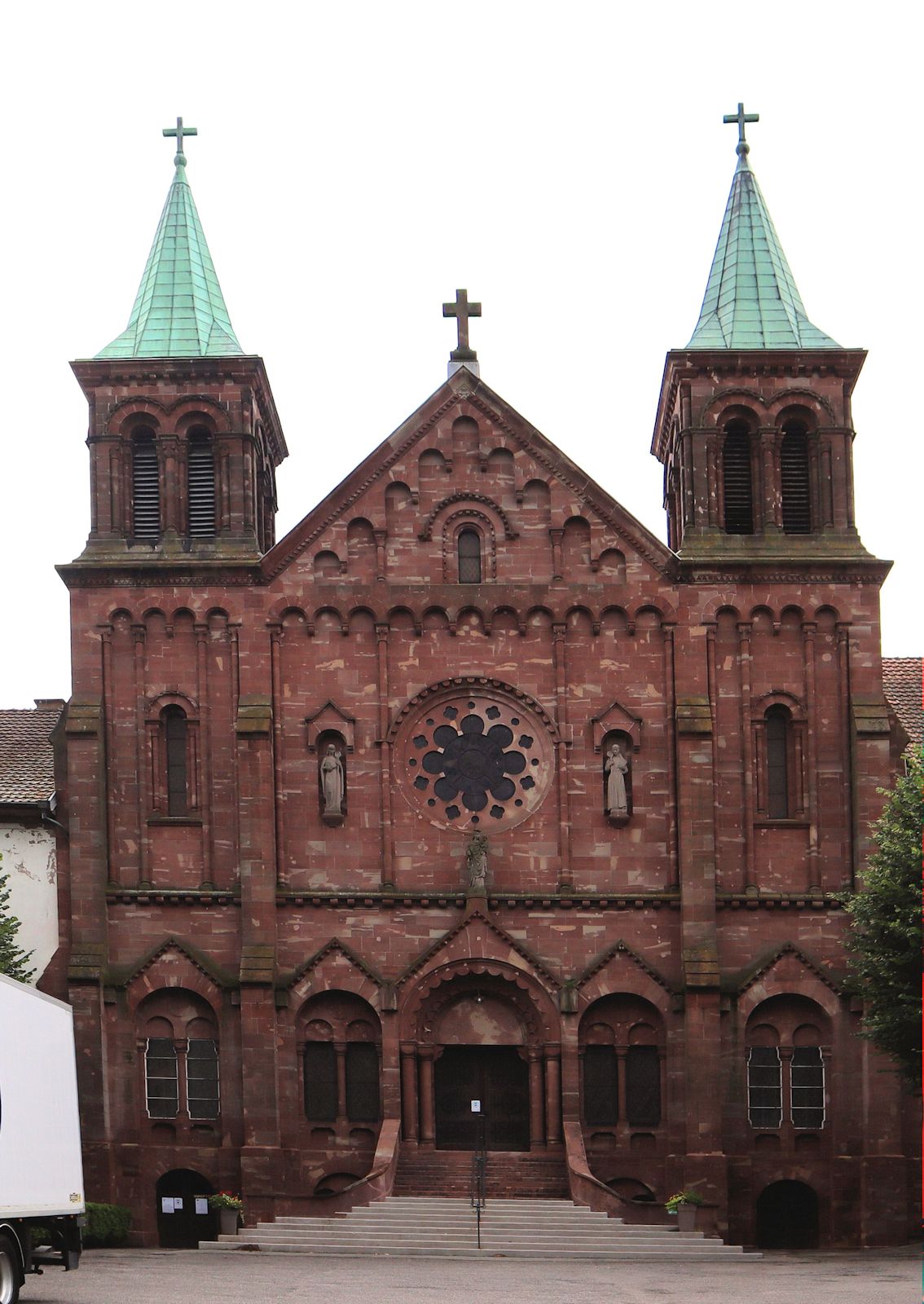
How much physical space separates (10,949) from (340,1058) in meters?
8.41

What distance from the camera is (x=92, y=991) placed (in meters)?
46.8

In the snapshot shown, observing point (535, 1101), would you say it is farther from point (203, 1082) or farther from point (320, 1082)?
point (203, 1082)

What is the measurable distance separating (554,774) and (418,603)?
5307 mm

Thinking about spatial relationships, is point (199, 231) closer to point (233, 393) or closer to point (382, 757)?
point (233, 393)

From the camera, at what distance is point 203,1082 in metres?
47.2

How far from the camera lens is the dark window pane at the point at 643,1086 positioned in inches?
1847

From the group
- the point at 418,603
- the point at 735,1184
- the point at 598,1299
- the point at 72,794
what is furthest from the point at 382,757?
the point at 598,1299

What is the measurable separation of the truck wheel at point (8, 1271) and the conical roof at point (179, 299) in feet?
85.7

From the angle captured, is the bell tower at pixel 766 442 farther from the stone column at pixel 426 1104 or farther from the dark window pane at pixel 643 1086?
the stone column at pixel 426 1104

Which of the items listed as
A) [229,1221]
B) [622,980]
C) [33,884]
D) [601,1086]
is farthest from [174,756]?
[601,1086]

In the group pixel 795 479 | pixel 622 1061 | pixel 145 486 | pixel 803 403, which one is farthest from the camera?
pixel 145 486

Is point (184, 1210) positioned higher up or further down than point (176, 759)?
further down

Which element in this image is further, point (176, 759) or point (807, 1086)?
point (176, 759)

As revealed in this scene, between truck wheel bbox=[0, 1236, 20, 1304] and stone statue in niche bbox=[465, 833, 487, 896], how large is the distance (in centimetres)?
1903
